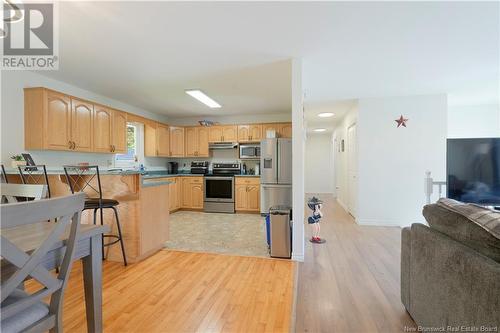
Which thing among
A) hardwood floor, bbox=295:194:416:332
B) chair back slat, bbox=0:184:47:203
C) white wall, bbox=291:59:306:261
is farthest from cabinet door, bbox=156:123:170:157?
chair back slat, bbox=0:184:47:203

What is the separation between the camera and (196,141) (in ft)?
19.6

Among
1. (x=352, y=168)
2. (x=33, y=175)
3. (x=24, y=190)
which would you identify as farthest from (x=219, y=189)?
(x=24, y=190)

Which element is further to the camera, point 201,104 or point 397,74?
point 201,104

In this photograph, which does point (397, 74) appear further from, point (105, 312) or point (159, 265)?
point (105, 312)

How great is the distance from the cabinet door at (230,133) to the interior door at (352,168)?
261 centimetres

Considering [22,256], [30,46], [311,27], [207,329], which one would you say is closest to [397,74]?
[311,27]

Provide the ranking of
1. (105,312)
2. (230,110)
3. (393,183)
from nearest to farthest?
(105,312), (393,183), (230,110)

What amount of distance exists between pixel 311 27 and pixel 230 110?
3.45 metres

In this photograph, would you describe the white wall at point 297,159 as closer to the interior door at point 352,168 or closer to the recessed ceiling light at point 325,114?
the interior door at point 352,168

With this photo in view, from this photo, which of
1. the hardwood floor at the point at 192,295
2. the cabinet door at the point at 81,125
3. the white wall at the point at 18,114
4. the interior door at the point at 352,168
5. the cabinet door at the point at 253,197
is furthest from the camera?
the cabinet door at the point at 253,197

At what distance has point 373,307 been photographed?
1854 millimetres

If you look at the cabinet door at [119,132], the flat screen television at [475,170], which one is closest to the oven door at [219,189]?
the cabinet door at [119,132]

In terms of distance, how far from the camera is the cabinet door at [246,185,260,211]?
535 centimetres

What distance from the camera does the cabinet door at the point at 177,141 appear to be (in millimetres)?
5988
